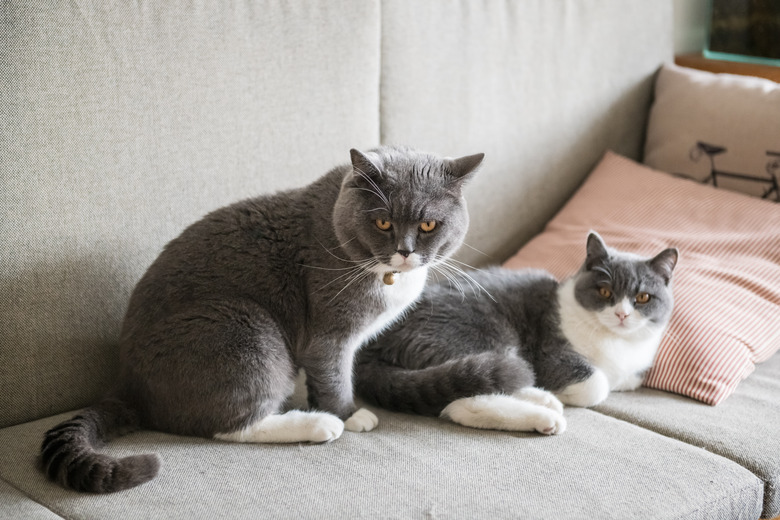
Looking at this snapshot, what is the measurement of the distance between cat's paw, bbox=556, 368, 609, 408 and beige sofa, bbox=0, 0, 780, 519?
0.03 meters

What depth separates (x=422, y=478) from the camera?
1538 mm

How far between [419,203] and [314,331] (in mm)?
361

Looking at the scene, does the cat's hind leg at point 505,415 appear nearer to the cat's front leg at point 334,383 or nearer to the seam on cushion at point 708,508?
the cat's front leg at point 334,383

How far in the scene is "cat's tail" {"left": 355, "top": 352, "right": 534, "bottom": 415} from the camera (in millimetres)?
1761

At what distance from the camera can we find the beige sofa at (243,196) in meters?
1.50

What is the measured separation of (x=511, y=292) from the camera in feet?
6.81

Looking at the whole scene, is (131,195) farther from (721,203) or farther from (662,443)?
(721,203)

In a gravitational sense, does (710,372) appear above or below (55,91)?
below

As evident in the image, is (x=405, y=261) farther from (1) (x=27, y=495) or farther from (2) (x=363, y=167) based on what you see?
(1) (x=27, y=495)

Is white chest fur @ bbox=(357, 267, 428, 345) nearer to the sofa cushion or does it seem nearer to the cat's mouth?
the cat's mouth

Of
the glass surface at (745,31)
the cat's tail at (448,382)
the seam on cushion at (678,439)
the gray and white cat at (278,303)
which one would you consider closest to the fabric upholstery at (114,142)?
the gray and white cat at (278,303)

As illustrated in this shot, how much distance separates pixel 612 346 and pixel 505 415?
0.40 meters

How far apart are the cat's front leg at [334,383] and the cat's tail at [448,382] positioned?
82mm

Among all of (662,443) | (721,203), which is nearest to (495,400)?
(662,443)
